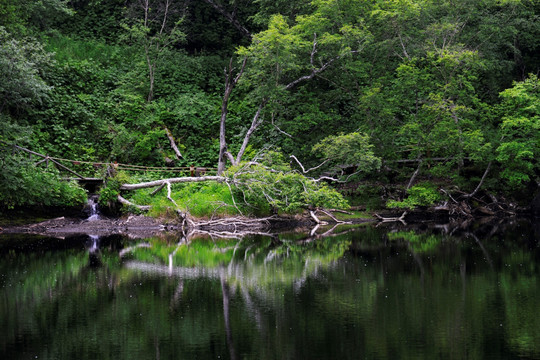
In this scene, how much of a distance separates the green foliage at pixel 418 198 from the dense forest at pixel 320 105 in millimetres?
59

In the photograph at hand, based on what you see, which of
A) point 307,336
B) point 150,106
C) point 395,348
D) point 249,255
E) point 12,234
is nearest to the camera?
point 395,348

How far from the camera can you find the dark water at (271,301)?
295 inches

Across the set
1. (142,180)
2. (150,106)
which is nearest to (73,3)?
(150,106)

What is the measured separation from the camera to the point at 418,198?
24.6m

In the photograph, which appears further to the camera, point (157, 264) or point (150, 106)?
point (150, 106)

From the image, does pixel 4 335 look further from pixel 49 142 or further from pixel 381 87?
pixel 381 87

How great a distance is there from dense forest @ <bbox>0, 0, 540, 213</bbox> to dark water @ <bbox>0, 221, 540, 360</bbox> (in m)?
6.59

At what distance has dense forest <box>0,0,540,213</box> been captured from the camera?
24.0 meters

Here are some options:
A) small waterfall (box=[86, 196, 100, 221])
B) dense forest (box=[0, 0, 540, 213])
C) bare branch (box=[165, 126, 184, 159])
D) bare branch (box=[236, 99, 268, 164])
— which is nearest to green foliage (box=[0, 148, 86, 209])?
dense forest (box=[0, 0, 540, 213])

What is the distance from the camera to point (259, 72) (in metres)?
24.6

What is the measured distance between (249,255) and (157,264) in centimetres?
258

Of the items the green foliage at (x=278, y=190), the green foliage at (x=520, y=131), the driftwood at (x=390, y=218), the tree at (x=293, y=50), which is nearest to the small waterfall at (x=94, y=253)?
the green foliage at (x=278, y=190)

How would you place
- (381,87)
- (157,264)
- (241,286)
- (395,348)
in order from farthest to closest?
(381,87)
(157,264)
(241,286)
(395,348)

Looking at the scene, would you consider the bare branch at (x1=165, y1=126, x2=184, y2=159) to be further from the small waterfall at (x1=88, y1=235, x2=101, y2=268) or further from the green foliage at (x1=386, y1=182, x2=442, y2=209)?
the green foliage at (x1=386, y1=182, x2=442, y2=209)
